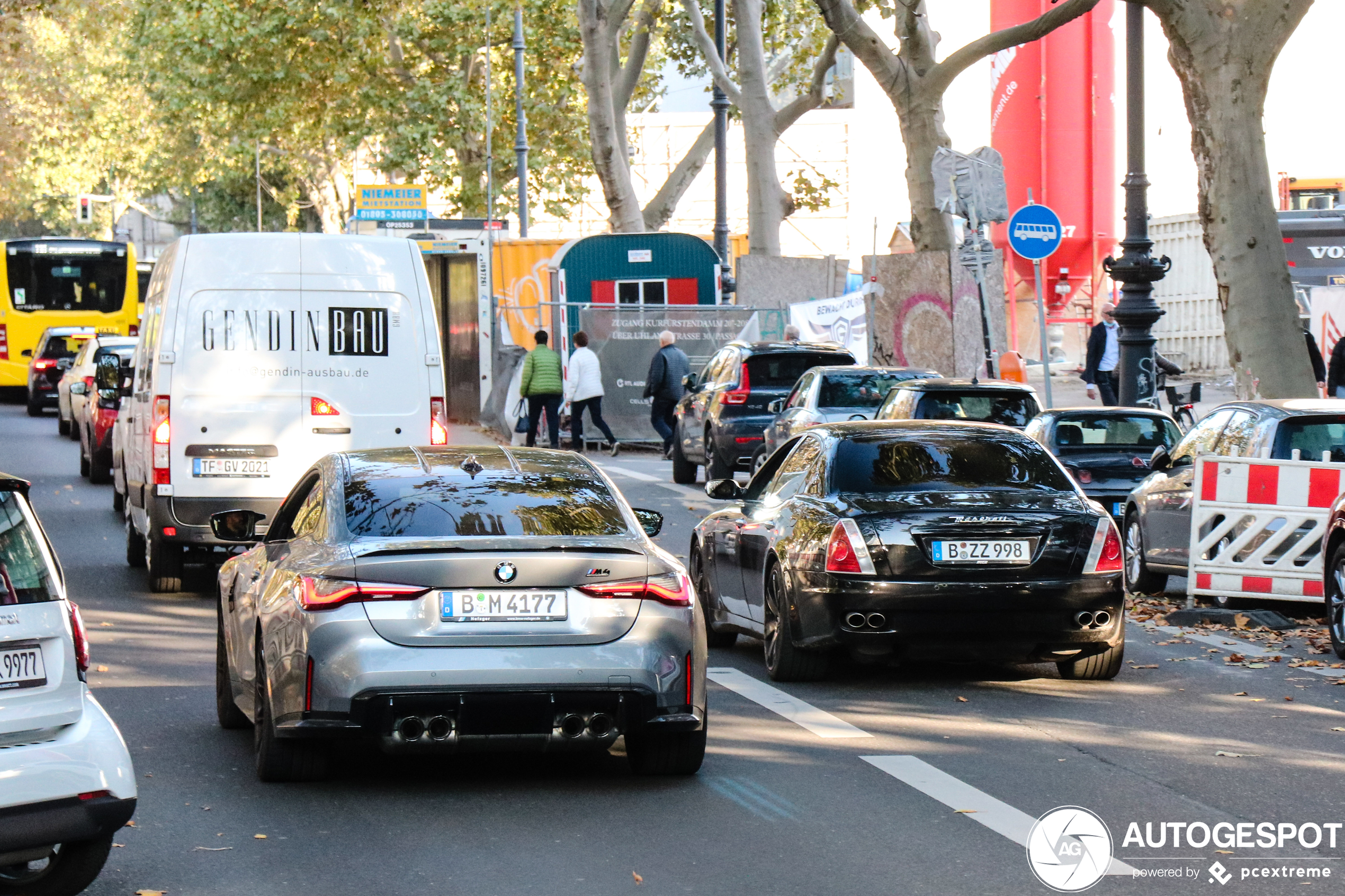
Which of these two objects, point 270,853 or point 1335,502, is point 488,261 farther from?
point 270,853

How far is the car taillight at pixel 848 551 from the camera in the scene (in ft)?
30.9

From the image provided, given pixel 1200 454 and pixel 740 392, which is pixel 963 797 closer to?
pixel 1200 454

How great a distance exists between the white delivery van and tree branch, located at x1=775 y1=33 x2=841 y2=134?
19.8 m

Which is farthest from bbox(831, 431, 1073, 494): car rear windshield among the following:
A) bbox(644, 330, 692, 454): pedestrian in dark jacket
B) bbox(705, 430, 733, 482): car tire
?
bbox(644, 330, 692, 454): pedestrian in dark jacket

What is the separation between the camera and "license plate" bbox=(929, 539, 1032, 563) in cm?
941

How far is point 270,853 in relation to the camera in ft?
20.9

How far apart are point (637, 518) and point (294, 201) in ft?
229

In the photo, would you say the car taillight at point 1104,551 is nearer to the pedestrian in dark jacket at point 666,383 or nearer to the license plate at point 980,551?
the license plate at point 980,551

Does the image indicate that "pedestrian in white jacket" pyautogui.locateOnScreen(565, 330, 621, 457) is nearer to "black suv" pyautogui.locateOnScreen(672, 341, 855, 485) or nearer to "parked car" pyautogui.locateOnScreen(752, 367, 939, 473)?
"black suv" pyautogui.locateOnScreen(672, 341, 855, 485)

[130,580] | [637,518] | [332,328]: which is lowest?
[130,580]

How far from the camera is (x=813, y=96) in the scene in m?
33.7

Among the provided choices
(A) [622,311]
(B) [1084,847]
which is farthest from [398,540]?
(A) [622,311]

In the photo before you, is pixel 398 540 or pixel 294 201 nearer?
pixel 398 540

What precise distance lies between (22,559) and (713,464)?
17405 mm
